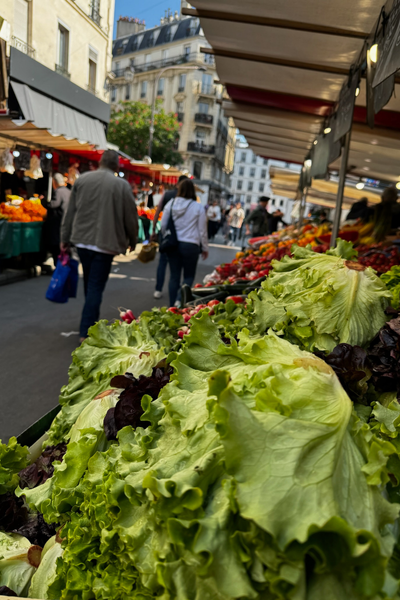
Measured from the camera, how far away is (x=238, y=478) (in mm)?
1062

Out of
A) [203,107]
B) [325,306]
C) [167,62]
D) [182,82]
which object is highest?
[167,62]

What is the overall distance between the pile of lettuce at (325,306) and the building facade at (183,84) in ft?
198

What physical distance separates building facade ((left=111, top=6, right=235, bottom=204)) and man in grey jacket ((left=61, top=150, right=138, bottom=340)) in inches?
2227

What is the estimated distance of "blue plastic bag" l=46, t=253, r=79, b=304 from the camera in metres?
6.46

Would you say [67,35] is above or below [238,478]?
above

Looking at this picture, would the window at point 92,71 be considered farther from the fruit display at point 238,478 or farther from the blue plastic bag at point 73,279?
the fruit display at point 238,478

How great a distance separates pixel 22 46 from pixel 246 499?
15179 mm

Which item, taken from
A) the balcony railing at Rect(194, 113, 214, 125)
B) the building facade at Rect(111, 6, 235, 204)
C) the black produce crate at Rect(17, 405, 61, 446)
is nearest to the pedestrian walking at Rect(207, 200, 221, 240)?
the black produce crate at Rect(17, 405, 61, 446)

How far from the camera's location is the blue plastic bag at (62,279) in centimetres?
646

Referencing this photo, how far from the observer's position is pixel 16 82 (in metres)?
12.1

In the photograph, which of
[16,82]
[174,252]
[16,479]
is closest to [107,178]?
[174,252]

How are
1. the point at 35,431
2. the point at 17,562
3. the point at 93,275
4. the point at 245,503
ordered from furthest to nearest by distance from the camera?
1. the point at 93,275
2. the point at 35,431
3. the point at 17,562
4. the point at 245,503

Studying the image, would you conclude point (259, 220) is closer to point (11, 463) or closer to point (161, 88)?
point (11, 463)

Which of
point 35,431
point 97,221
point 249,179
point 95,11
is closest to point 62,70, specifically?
point 95,11
